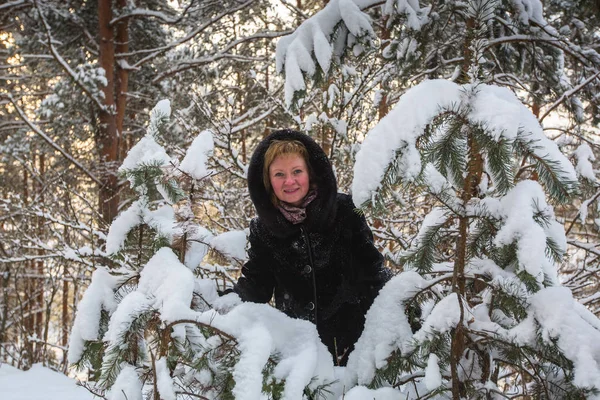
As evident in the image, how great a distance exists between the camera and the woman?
2.25 metres

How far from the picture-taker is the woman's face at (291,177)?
2234mm

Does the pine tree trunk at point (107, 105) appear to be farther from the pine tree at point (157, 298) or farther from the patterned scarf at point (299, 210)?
the pine tree at point (157, 298)

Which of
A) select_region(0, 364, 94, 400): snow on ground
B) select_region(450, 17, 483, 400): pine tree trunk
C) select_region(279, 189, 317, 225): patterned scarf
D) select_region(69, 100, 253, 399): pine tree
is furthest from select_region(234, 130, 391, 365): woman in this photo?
select_region(0, 364, 94, 400): snow on ground

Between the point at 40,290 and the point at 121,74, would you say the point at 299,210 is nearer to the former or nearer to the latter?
the point at 40,290

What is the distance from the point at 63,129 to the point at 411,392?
921cm

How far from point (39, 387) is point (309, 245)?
A: 276 cm

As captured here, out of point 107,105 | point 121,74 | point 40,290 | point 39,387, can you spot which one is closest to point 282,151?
point 39,387

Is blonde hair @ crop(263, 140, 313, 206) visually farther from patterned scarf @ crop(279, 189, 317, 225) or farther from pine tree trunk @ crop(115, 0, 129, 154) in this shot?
pine tree trunk @ crop(115, 0, 129, 154)

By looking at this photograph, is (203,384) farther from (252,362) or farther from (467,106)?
(467,106)

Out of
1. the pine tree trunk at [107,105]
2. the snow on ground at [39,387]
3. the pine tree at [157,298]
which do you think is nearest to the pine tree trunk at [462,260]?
the pine tree at [157,298]

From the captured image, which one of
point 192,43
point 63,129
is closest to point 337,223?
point 192,43

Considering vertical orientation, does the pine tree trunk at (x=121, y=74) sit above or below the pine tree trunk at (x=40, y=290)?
above

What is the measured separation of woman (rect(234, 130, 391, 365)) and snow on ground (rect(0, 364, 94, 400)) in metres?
1.65

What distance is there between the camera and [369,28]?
9.32 ft
